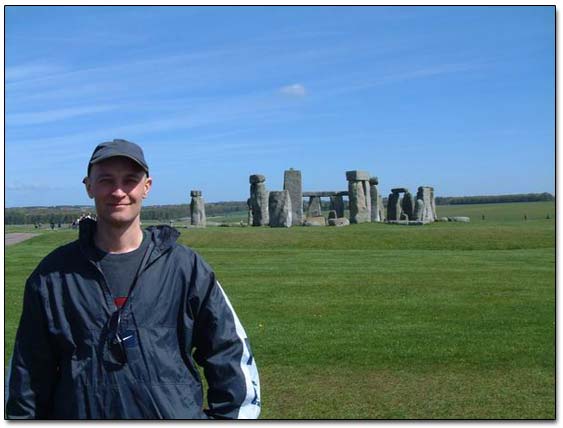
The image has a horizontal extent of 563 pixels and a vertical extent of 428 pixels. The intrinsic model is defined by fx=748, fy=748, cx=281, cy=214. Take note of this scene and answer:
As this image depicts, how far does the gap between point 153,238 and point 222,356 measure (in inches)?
26.7

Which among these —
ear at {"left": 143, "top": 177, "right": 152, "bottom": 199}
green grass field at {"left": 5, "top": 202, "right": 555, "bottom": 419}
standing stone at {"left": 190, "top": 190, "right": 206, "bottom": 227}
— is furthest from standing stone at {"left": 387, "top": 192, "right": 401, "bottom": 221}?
ear at {"left": 143, "top": 177, "right": 152, "bottom": 199}

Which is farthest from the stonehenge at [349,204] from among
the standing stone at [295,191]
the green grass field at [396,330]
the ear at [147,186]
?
the ear at [147,186]

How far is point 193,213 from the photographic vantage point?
44719 millimetres

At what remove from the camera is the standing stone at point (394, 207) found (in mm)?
46709

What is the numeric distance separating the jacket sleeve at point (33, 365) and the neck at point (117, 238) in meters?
0.37

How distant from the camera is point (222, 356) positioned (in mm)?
3715

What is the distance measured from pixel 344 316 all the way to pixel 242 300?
243 cm

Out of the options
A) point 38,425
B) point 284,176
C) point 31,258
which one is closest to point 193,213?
point 284,176

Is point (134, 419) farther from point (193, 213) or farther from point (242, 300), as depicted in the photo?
point (193, 213)

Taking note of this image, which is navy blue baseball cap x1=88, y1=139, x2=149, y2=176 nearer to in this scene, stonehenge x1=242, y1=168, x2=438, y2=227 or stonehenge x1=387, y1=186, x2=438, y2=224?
stonehenge x1=242, y1=168, x2=438, y2=227

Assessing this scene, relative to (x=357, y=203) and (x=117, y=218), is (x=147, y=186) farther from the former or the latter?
(x=357, y=203)

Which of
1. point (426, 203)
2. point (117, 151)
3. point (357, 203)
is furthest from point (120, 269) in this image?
point (426, 203)

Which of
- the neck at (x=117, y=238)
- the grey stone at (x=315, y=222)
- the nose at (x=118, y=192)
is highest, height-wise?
the nose at (x=118, y=192)

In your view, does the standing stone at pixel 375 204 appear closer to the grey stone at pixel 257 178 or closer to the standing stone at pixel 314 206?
the standing stone at pixel 314 206
